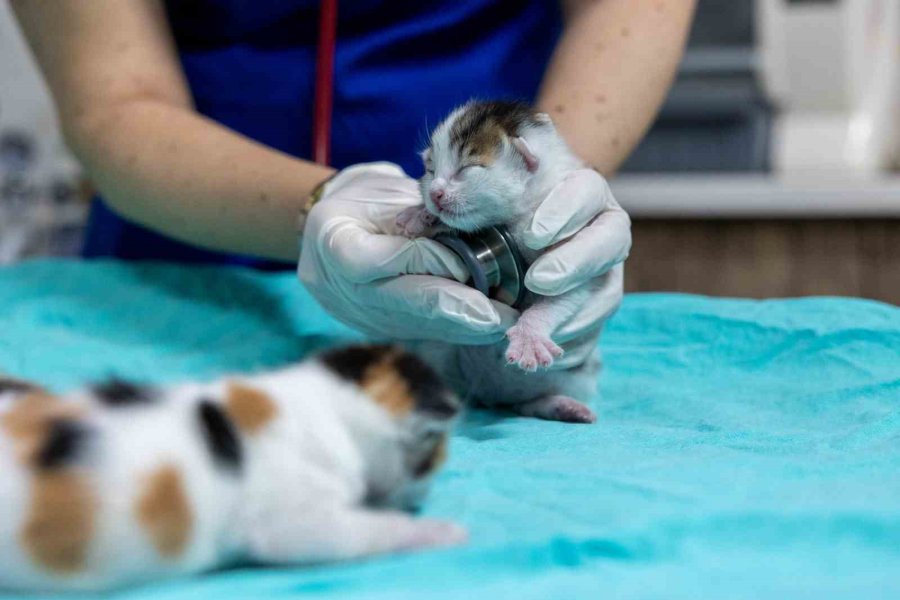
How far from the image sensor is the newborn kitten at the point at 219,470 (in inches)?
23.3

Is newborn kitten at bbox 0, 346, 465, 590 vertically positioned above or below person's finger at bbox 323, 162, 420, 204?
above

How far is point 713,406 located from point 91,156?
43.1 inches

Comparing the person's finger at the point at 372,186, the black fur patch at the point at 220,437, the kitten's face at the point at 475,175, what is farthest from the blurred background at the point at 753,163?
the black fur patch at the point at 220,437

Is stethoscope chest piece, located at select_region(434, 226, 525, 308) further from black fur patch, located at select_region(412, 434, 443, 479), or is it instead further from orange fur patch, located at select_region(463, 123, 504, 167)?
black fur patch, located at select_region(412, 434, 443, 479)

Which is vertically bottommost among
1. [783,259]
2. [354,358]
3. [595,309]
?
[783,259]

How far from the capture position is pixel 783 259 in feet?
8.47

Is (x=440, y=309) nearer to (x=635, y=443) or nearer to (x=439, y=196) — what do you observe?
(x=439, y=196)

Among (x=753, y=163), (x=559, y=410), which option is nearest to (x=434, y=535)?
(x=559, y=410)

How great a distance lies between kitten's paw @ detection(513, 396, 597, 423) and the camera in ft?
3.87

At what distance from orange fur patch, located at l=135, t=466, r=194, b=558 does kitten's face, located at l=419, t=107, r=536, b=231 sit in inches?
23.9

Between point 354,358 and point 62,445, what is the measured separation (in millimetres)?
200

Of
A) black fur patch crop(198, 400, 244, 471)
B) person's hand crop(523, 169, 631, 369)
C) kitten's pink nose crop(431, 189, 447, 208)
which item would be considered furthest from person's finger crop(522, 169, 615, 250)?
black fur patch crop(198, 400, 244, 471)

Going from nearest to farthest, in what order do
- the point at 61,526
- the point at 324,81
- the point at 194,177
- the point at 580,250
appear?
the point at 61,526 < the point at 580,250 < the point at 194,177 < the point at 324,81

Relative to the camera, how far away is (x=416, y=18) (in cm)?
175
